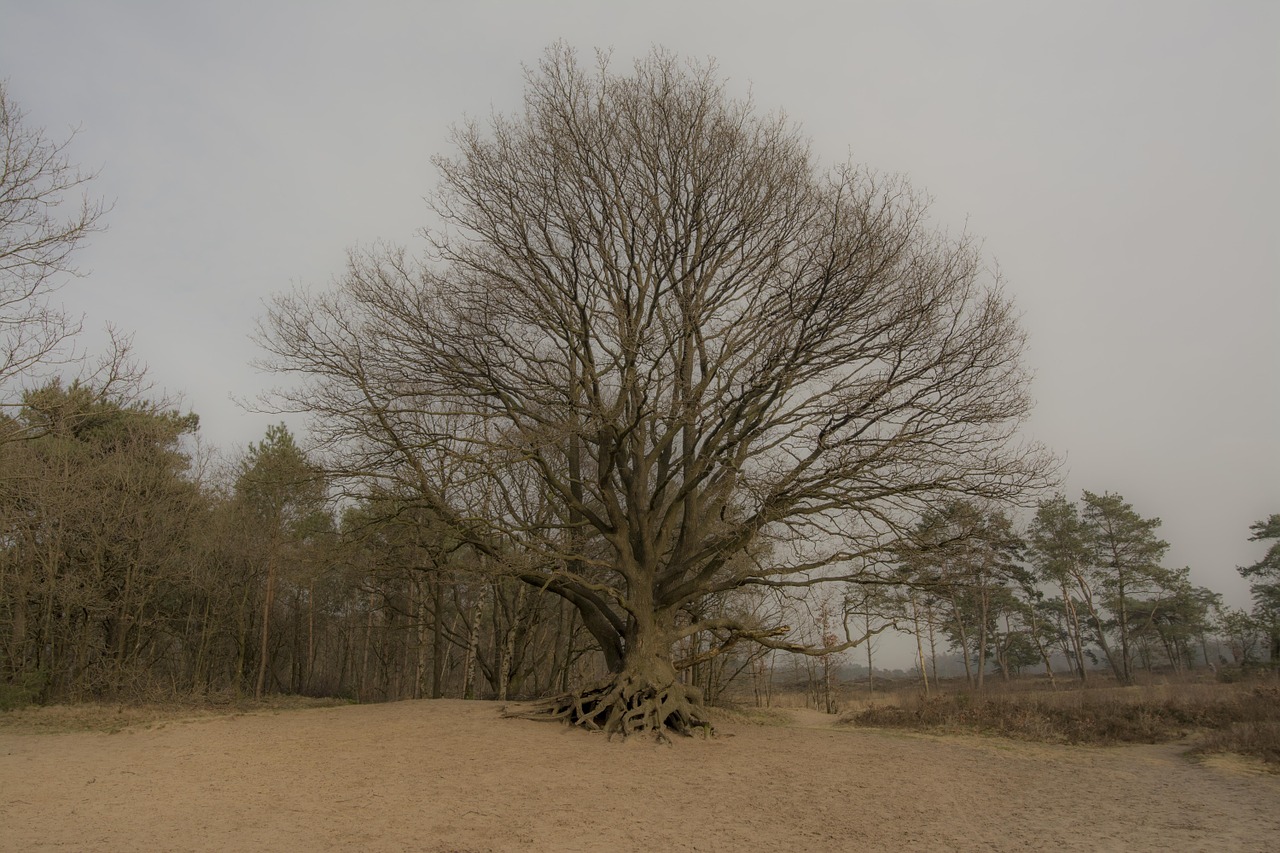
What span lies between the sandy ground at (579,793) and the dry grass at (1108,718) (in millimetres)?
1387

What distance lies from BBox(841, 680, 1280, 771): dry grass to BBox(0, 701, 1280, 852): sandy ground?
1.39 meters

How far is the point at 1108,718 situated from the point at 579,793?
12.1 metres

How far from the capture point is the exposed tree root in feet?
37.0

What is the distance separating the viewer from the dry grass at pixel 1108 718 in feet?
41.5

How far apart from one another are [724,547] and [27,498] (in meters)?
16.9

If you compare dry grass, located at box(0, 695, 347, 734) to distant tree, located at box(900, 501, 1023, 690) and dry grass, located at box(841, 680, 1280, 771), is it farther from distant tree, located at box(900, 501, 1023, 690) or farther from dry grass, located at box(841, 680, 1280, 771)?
dry grass, located at box(841, 680, 1280, 771)

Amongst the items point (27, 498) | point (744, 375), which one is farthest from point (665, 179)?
point (27, 498)

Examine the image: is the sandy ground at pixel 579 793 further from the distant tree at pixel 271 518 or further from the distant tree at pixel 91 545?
the distant tree at pixel 271 518

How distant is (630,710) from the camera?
11.4m

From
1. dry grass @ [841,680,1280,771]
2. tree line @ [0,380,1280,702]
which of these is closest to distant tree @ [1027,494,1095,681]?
tree line @ [0,380,1280,702]

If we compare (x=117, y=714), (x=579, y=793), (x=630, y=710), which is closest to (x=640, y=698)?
(x=630, y=710)

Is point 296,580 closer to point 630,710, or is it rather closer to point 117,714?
point 117,714

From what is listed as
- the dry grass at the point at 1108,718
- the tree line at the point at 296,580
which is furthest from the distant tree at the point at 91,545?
the dry grass at the point at 1108,718

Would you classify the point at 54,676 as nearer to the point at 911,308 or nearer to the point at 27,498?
the point at 27,498
